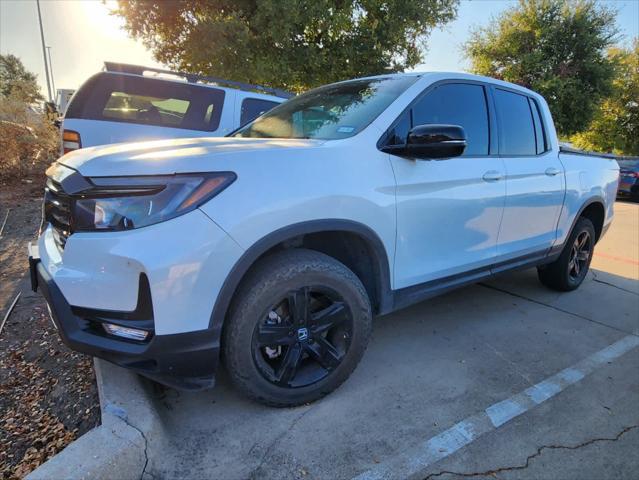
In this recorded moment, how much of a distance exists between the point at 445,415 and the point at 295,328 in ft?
3.27

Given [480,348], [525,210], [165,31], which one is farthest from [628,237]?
[165,31]

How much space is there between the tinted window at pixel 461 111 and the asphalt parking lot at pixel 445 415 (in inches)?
58.5

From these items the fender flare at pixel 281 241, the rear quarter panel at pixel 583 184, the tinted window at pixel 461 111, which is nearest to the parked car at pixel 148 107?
the tinted window at pixel 461 111

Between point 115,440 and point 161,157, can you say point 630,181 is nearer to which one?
point 161,157

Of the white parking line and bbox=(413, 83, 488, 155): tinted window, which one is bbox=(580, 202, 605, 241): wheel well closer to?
the white parking line

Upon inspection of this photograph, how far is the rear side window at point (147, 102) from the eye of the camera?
495cm

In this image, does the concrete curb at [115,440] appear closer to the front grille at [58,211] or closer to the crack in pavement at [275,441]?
the crack in pavement at [275,441]

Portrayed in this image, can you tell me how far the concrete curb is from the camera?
1.74m

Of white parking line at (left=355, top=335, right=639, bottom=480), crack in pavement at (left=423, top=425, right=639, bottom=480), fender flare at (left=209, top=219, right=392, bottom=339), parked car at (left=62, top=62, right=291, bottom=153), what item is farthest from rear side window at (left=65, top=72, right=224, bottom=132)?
crack in pavement at (left=423, top=425, right=639, bottom=480)

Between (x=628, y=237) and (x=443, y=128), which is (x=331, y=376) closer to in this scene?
(x=443, y=128)

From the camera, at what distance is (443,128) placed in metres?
2.37

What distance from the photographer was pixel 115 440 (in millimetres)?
1896

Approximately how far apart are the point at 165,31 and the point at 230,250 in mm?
9188

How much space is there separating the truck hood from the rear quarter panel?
2856 millimetres
